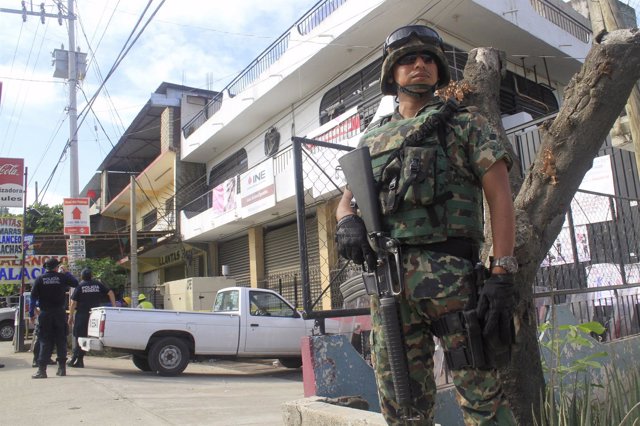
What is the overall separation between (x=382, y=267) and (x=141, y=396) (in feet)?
15.7

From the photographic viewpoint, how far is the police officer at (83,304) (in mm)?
8961

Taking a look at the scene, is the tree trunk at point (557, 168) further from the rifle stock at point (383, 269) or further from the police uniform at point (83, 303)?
the police uniform at point (83, 303)

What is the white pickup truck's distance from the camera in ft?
27.2

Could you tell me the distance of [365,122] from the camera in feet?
38.5

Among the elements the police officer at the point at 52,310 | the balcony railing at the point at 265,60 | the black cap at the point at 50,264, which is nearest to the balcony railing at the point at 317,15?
the balcony railing at the point at 265,60

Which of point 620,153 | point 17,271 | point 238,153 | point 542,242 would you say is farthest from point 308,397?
point 238,153

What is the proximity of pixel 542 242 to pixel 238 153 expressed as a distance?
1720cm

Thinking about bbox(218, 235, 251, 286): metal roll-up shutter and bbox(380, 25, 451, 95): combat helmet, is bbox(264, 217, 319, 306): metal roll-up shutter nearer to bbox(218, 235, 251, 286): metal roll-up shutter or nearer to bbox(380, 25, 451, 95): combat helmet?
bbox(218, 235, 251, 286): metal roll-up shutter

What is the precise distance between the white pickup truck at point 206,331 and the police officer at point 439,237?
6.12m

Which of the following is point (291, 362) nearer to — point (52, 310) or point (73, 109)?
point (52, 310)

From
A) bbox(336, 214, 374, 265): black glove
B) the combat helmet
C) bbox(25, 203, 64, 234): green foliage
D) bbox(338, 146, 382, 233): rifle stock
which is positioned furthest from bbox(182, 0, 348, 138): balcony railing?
bbox(25, 203, 64, 234): green foliage

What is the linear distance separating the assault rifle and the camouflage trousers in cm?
5

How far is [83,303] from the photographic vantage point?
9.10 metres

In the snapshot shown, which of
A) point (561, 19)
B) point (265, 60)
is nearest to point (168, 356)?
point (265, 60)
